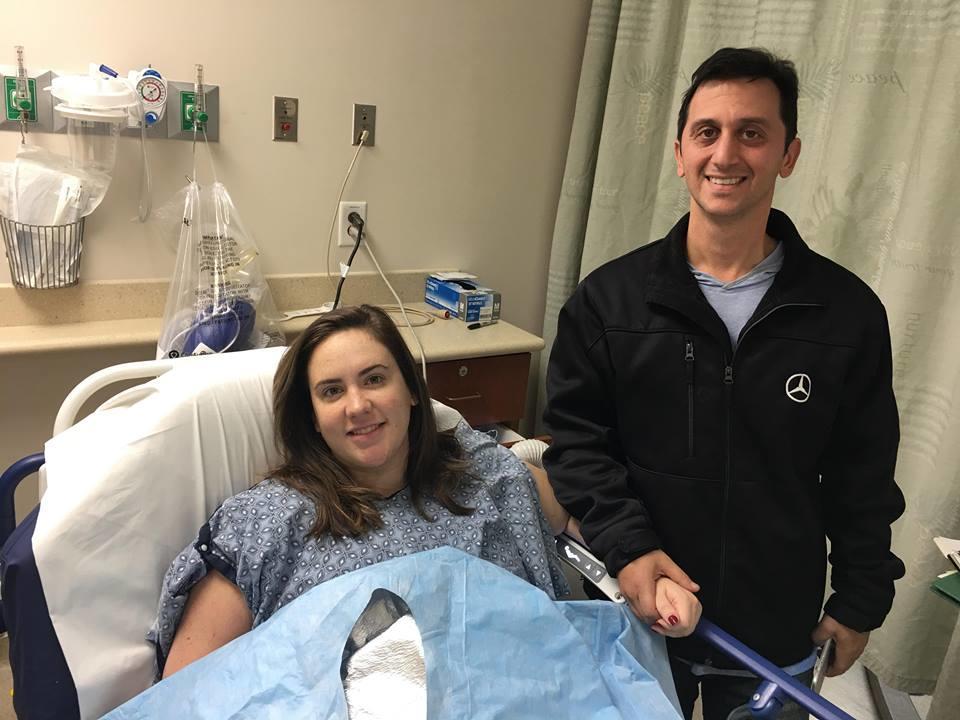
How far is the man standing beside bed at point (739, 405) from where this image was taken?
110cm

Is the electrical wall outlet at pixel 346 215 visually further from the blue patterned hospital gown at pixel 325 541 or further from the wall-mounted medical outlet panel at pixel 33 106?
the blue patterned hospital gown at pixel 325 541

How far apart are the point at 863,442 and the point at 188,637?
3.44ft

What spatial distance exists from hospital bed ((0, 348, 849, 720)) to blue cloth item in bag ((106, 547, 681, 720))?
12 centimetres

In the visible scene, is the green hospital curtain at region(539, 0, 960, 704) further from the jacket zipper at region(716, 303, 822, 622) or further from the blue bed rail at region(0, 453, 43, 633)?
the blue bed rail at region(0, 453, 43, 633)

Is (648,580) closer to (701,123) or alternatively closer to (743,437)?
(743,437)

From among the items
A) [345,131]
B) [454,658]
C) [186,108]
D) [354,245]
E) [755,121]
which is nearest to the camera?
[454,658]

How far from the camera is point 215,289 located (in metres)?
1.91

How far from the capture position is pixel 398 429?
1.30 meters

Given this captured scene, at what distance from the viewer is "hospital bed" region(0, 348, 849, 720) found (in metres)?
1.06

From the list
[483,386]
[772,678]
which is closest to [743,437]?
[772,678]

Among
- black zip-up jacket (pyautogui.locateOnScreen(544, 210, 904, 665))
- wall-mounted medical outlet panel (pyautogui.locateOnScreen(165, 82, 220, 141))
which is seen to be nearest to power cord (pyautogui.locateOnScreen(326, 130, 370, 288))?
wall-mounted medical outlet panel (pyautogui.locateOnScreen(165, 82, 220, 141))

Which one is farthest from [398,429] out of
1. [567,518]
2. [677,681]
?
[677,681]

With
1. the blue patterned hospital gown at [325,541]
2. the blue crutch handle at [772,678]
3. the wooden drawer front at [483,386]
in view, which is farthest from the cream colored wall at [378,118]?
the blue crutch handle at [772,678]

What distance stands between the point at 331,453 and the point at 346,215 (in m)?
1.13
